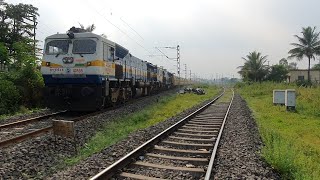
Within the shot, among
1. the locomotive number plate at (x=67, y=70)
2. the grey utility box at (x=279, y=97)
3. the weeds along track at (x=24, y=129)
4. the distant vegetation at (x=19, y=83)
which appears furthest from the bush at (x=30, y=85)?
the grey utility box at (x=279, y=97)

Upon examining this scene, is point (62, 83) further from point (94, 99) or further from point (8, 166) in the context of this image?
point (8, 166)

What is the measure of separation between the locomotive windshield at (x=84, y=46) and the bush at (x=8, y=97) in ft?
11.3

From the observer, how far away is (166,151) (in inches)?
314

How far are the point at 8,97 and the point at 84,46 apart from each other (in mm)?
4074

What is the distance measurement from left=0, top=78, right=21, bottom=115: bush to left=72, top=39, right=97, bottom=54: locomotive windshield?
11.3ft

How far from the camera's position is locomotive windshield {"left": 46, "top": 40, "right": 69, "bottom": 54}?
15416 millimetres

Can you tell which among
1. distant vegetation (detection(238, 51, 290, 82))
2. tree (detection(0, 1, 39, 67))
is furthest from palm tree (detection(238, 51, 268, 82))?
tree (detection(0, 1, 39, 67))

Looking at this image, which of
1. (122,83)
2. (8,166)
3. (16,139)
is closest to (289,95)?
(122,83)

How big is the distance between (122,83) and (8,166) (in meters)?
13.2

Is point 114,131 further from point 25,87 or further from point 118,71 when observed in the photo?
point 25,87

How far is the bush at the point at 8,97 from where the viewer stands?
614 inches

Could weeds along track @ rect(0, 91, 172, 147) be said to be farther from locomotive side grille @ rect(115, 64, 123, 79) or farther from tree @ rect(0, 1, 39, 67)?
tree @ rect(0, 1, 39, 67)

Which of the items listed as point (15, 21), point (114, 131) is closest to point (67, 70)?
point (114, 131)

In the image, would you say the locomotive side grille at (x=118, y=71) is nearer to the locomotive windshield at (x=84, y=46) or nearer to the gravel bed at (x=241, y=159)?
the locomotive windshield at (x=84, y=46)
